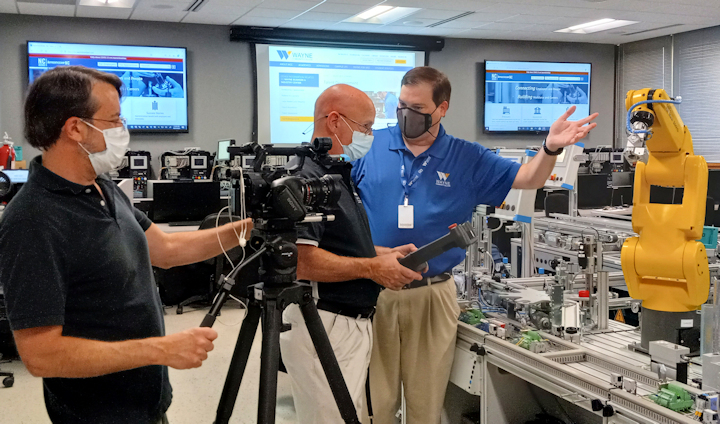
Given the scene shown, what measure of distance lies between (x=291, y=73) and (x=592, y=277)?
642 cm

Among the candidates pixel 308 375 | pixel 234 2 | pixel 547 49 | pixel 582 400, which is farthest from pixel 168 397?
pixel 547 49

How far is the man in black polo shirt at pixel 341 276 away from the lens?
1747 millimetres

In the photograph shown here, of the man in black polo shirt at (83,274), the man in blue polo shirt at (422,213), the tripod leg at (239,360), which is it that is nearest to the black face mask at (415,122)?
the man in blue polo shirt at (422,213)

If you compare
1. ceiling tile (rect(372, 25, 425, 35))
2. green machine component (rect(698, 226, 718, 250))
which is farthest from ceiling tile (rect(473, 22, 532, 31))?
green machine component (rect(698, 226, 718, 250))

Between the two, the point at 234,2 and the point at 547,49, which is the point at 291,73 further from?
the point at 547,49

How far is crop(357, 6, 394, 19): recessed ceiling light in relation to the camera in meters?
7.08

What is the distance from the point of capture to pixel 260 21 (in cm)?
761

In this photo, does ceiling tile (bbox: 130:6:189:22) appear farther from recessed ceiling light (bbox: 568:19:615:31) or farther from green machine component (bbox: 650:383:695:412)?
green machine component (bbox: 650:383:695:412)

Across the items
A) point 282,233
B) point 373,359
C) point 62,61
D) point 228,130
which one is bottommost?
point 373,359

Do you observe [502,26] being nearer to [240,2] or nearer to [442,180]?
[240,2]

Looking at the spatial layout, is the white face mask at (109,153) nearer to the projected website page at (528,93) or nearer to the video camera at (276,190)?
the video camera at (276,190)

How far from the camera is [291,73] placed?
321 inches

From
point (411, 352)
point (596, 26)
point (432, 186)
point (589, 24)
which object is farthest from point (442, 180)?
point (596, 26)

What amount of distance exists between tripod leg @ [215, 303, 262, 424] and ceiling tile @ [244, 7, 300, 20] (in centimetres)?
594
